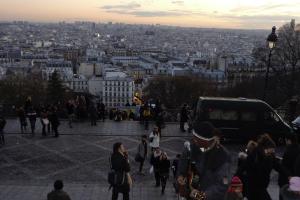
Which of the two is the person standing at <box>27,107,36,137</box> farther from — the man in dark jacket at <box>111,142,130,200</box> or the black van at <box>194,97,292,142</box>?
the man in dark jacket at <box>111,142,130,200</box>

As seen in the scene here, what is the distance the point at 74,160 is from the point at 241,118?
517cm

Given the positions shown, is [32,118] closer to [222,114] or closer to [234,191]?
[222,114]

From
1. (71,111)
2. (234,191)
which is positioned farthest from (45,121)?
(234,191)

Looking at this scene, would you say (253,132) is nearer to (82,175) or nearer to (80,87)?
(82,175)

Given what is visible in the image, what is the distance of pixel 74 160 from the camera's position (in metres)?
14.5

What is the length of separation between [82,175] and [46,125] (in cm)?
535

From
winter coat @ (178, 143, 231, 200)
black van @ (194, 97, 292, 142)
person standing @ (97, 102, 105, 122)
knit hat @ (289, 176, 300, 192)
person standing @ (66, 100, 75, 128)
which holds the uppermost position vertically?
winter coat @ (178, 143, 231, 200)

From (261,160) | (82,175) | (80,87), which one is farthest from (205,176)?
(80,87)

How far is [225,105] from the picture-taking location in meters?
16.5

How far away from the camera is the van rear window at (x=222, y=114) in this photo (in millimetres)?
16516

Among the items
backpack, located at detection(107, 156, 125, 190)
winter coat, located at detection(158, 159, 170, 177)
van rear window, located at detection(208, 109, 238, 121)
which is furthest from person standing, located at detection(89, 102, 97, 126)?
backpack, located at detection(107, 156, 125, 190)

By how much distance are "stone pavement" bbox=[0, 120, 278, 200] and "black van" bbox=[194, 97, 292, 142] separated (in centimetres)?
53

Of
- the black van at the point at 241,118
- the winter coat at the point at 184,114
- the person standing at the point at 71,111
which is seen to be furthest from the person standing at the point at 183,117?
the person standing at the point at 71,111

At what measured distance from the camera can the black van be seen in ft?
54.1
